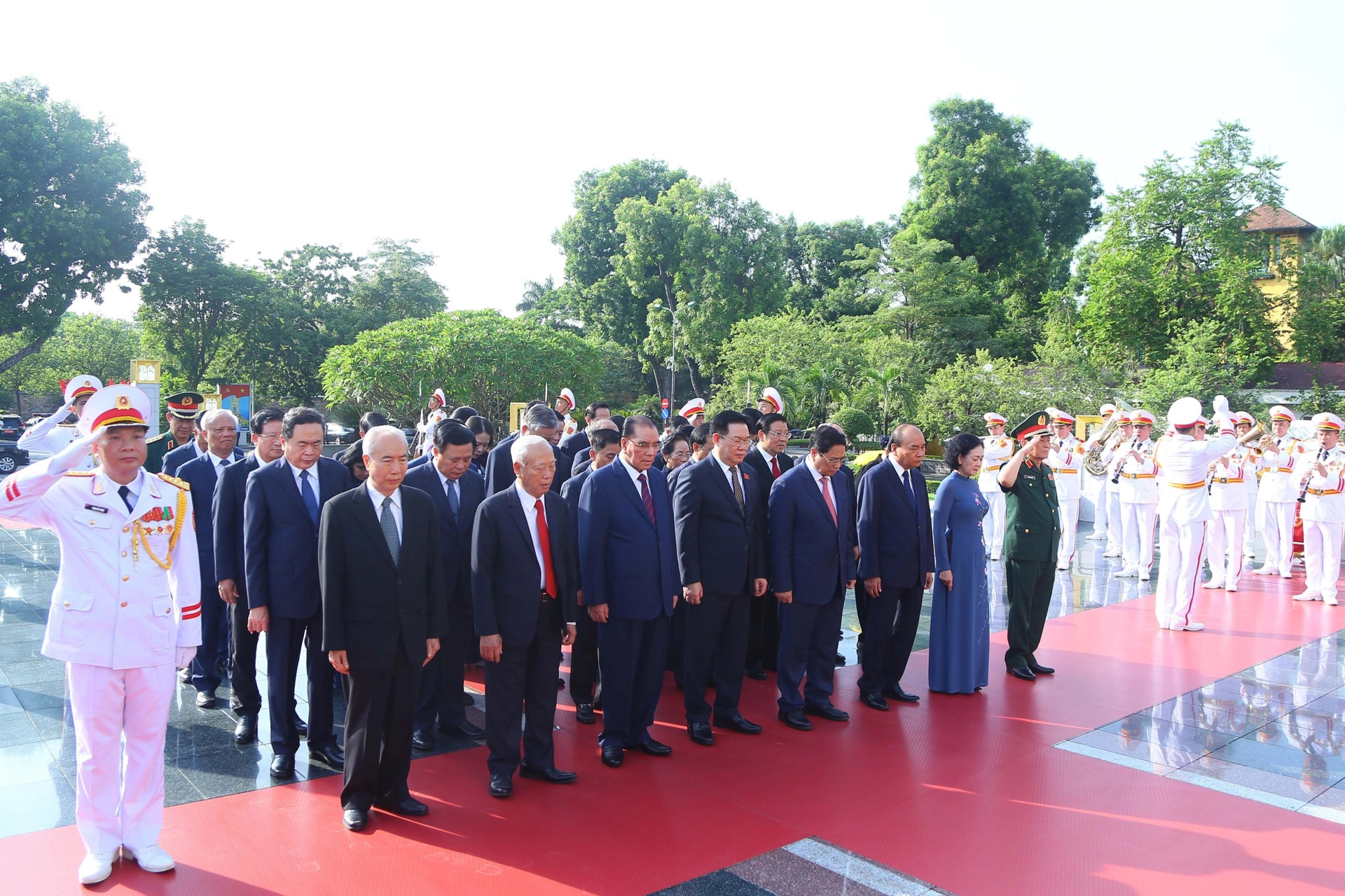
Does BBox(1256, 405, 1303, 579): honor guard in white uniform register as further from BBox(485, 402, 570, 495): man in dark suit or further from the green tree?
the green tree

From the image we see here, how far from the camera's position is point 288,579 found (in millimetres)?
4551

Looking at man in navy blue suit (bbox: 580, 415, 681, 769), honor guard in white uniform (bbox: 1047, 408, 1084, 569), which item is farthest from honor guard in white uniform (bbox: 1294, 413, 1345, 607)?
man in navy blue suit (bbox: 580, 415, 681, 769)

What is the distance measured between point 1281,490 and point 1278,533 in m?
0.71

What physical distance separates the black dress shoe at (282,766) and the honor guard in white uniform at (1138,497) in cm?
906

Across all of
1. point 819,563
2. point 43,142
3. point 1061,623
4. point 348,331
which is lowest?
point 1061,623

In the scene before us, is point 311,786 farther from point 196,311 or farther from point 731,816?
point 196,311

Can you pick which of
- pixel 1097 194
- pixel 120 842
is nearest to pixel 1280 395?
pixel 1097 194

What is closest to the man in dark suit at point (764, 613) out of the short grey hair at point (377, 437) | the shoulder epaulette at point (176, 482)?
the short grey hair at point (377, 437)

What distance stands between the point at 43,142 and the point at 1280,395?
36973 mm

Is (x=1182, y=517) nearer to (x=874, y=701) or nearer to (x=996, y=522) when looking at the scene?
(x=996, y=522)

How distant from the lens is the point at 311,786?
4.29 meters

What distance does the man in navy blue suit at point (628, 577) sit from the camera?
461 centimetres

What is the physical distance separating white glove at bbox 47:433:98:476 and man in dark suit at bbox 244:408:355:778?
119cm

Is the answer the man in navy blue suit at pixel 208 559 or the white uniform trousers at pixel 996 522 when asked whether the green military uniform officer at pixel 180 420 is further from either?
the white uniform trousers at pixel 996 522
